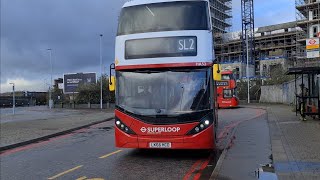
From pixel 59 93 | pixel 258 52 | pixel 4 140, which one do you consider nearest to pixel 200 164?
pixel 4 140

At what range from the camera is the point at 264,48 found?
109 metres

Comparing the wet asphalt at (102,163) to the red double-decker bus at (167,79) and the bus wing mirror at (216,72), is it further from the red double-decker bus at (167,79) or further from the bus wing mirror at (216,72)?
the bus wing mirror at (216,72)

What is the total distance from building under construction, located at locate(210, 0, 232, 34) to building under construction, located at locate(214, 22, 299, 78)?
5924 mm

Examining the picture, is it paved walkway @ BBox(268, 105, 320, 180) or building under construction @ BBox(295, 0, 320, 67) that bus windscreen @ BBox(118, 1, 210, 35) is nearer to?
paved walkway @ BBox(268, 105, 320, 180)

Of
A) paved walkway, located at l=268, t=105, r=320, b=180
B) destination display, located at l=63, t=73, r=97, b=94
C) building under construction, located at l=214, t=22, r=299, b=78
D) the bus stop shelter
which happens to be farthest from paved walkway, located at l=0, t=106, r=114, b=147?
building under construction, located at l=214, t=22, r=299, b=78

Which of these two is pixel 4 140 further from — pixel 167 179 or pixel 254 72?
pixel 254 72

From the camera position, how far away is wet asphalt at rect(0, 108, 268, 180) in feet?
31.7

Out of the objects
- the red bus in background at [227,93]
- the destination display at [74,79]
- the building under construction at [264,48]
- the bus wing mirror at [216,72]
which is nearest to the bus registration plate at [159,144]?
the bus wing mirror at [216,72]

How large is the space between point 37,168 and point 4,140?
23.2ft

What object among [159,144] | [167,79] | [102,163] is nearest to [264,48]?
[167,79]

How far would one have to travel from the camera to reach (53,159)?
12.3 m

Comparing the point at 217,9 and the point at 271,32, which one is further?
the point at 217,9

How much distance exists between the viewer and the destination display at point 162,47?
11.4 m

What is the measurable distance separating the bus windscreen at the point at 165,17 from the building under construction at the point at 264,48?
8467cm
